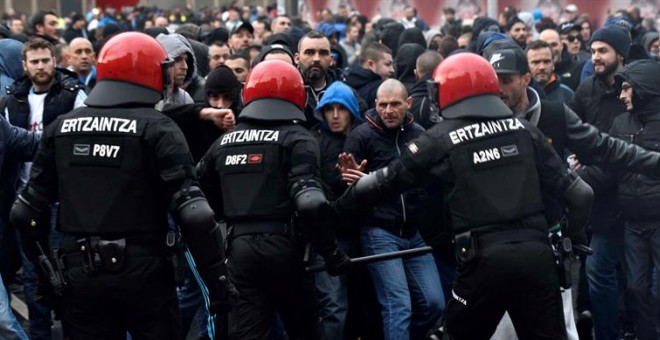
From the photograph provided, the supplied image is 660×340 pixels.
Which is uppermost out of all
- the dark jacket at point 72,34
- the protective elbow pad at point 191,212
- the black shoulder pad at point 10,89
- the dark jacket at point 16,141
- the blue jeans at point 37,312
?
the dark jacket at point 72,34

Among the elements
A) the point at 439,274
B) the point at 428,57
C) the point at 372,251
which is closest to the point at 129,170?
the point at 372,251

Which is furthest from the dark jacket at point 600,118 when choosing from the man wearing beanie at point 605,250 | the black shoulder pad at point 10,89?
the black shoulder pad at point 10,89

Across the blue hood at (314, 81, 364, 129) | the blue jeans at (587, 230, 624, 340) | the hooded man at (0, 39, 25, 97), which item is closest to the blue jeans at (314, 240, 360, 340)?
the blue hood at (314, 81, 364, 129)

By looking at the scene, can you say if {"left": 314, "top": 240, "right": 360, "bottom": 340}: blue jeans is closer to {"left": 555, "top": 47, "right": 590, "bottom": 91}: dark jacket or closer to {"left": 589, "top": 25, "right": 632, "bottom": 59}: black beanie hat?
{"left": 589, "top": 25, "right": 632, "bottom": 59}: black beanie hat

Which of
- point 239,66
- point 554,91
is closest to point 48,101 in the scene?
point 239,66

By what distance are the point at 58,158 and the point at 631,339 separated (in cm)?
469

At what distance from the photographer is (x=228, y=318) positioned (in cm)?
680

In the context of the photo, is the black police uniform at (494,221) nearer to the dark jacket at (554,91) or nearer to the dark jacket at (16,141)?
the dark jacket at (16,141)

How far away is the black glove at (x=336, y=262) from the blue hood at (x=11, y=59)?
4.27 meters

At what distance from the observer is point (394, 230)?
7.77 m

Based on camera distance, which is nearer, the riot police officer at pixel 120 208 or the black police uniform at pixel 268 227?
the riot police officer at pixel 120 208

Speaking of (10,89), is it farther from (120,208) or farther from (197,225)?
(197,225)

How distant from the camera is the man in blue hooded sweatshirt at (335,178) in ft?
25.4

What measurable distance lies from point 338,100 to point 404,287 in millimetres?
1295
